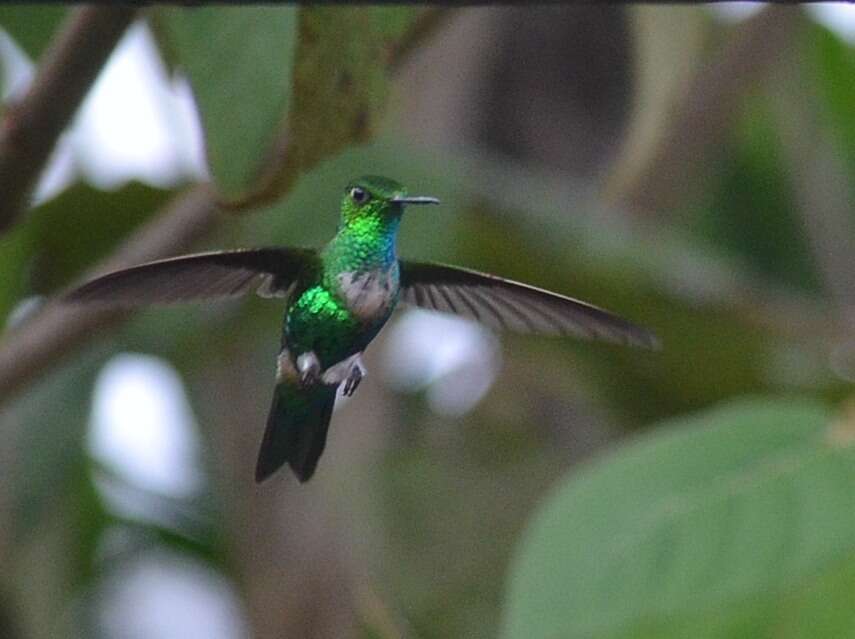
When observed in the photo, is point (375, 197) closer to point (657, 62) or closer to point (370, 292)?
point (370, 292)

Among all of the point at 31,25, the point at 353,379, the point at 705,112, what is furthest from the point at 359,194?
the point at 705,112

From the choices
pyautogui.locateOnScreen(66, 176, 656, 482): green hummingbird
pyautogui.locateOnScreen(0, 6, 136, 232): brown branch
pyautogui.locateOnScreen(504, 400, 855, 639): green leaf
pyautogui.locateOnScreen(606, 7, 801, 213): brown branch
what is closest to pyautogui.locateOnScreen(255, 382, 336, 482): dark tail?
pyautogui.locateOnScreen(66, 176, 656, 482): green hummingbird

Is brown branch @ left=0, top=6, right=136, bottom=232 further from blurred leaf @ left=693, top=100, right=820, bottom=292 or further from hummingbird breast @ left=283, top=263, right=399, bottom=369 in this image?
blurred leaf @ left=693, top=100, right=820, bottom=292

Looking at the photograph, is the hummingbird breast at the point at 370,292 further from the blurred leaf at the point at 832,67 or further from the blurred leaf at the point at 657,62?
the blurred leaf at the point at 832,67

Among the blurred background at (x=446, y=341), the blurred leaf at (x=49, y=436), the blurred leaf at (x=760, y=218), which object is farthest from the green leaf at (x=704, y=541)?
the blurred leaf at (x=760, y=218)

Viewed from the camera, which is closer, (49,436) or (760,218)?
(49,436)

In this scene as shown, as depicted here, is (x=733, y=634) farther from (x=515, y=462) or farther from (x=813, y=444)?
(x=515, y=462)
